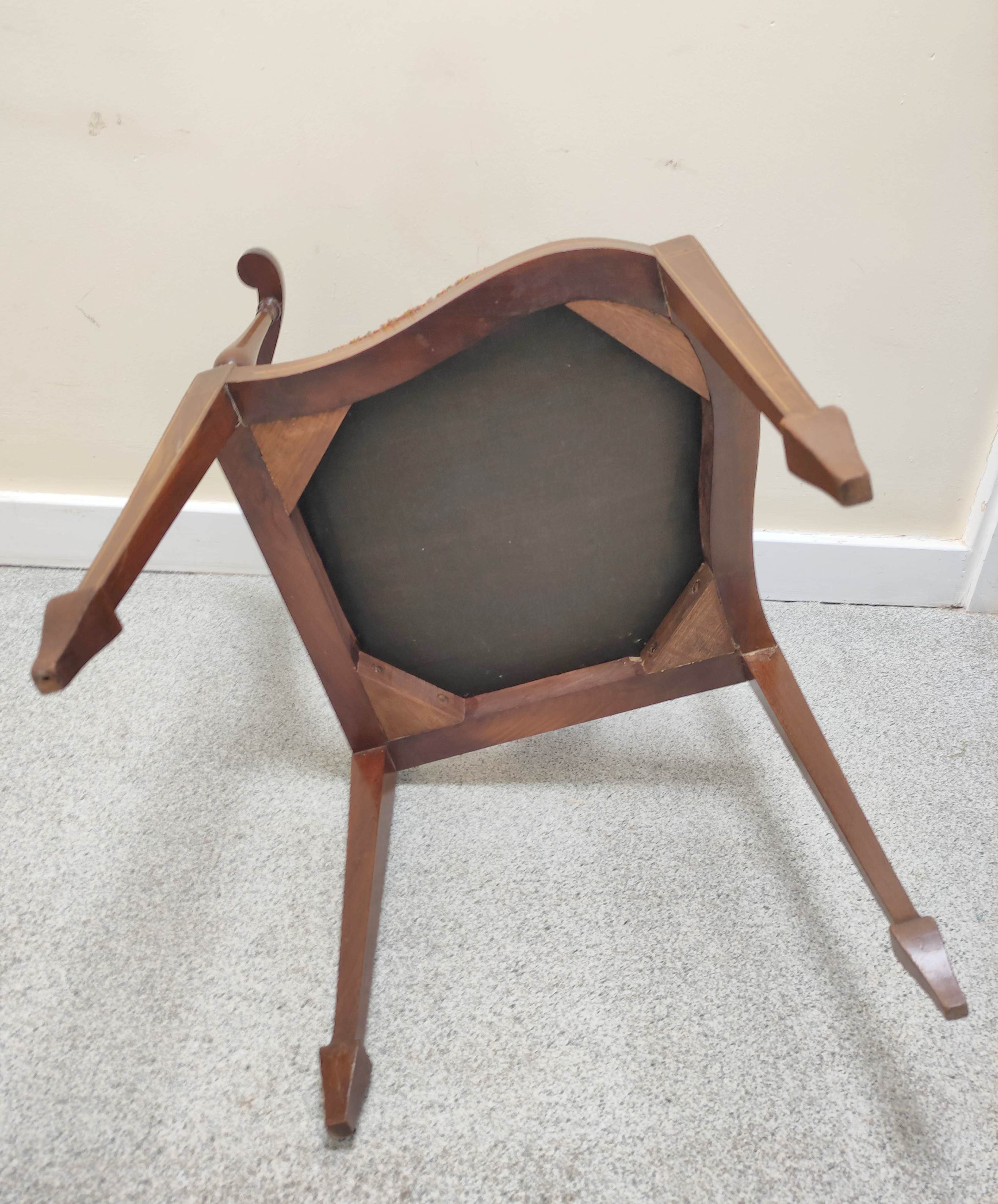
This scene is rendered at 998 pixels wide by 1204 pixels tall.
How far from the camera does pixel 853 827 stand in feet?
3.09

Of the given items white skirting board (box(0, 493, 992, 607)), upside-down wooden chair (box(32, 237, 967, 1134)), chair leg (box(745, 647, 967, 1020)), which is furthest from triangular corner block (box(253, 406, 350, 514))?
white skirting board (box(0, 493, 992, 607))

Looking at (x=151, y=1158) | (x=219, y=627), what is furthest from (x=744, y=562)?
(x=219, y=627)

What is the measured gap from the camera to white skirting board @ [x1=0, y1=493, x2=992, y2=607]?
155cm

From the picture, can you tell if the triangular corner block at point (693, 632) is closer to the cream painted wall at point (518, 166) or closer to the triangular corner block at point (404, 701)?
the triangular corner block at point (404, 701)

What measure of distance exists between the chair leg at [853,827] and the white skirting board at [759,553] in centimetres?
63

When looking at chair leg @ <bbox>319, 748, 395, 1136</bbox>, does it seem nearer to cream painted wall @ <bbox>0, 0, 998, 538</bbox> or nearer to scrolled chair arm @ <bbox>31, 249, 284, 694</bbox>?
scrolled chair arm @ <bbox>31, 249, 284, 694</bbox>

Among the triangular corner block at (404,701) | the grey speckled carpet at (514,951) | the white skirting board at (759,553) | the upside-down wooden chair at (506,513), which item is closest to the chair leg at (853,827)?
the upside-down wooden chair at (506,513)

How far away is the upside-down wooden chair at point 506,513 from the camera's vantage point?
67 cm

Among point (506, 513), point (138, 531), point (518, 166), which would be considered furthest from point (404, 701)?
point (518, 166)

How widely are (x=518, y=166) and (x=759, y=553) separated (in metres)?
0.77

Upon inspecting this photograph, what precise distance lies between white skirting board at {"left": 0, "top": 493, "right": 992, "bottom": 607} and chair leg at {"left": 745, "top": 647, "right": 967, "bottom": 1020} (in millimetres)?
629

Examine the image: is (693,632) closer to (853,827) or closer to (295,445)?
(853,827)

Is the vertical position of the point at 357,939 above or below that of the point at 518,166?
below

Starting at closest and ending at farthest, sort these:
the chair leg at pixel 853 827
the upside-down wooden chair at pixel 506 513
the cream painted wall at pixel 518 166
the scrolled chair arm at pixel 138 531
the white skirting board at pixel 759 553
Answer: the scrolled chair arm at pixel 138 531 < the upside-down wooden chair at pixel 506 513 < the chair leg at pixel 853 827 < the cream painted wall at pixel 518 166 < the white skirting board at pixel 759 553
